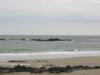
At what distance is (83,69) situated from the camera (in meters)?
20.1

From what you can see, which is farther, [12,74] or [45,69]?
[45,69]

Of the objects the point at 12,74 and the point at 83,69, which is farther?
the point at 83,69

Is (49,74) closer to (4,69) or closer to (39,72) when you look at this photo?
(39,72)

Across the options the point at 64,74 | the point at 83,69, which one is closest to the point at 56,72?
the point at 64,74

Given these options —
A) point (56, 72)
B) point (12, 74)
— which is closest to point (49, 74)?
point (56, 72)

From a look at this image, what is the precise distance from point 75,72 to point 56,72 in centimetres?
106

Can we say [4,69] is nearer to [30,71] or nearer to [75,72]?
[30,71]

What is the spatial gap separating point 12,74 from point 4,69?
4.61ft

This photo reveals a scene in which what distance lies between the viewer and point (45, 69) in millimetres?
19891

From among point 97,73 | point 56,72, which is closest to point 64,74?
point 56,72

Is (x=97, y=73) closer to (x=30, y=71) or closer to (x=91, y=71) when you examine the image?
(x=91, y=71)

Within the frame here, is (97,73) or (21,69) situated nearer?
(97,73)

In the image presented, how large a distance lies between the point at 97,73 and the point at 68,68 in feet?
7.78

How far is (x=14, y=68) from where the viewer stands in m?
19.9
